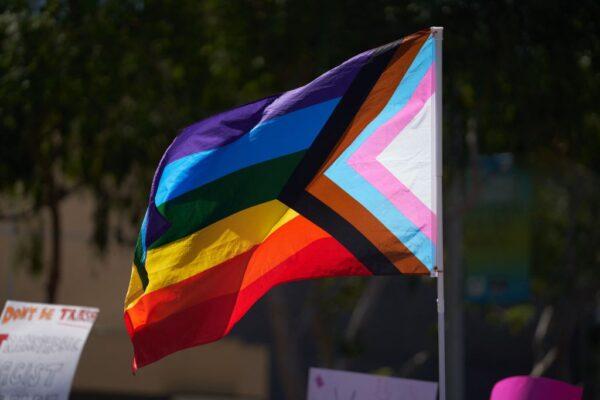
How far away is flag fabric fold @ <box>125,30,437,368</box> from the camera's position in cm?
562

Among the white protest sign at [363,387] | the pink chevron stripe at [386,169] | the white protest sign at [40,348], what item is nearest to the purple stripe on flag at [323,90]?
the pink chevron stripe at [386,169]

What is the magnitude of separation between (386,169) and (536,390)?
154cm

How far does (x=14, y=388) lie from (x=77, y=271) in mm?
10347

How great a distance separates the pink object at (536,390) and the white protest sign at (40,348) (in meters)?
3.17

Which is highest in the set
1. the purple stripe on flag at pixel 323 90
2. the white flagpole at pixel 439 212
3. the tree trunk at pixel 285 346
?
the purple stripe on flag at pixel 323 90

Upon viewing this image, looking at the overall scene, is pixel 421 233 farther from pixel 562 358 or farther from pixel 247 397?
pixel 247 397

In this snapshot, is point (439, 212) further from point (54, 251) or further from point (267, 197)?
point (54, 251)

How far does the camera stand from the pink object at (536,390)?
562 centimetres

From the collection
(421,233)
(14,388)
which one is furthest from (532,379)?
(14,388)

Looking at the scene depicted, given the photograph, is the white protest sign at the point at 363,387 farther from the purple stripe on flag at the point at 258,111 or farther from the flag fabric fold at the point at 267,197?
the purple stripe on flag at the point at 258,111

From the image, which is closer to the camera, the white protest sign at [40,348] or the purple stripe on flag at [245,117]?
the purple stripe on flag at [245,117]

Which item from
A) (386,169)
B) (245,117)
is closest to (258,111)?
(245,117)

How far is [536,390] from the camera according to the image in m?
5.73

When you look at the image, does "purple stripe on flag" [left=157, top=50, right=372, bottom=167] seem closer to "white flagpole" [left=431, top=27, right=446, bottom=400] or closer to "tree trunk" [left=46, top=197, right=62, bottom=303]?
"white flagpole" [left=431, top=27, right=446, bottom=400]
